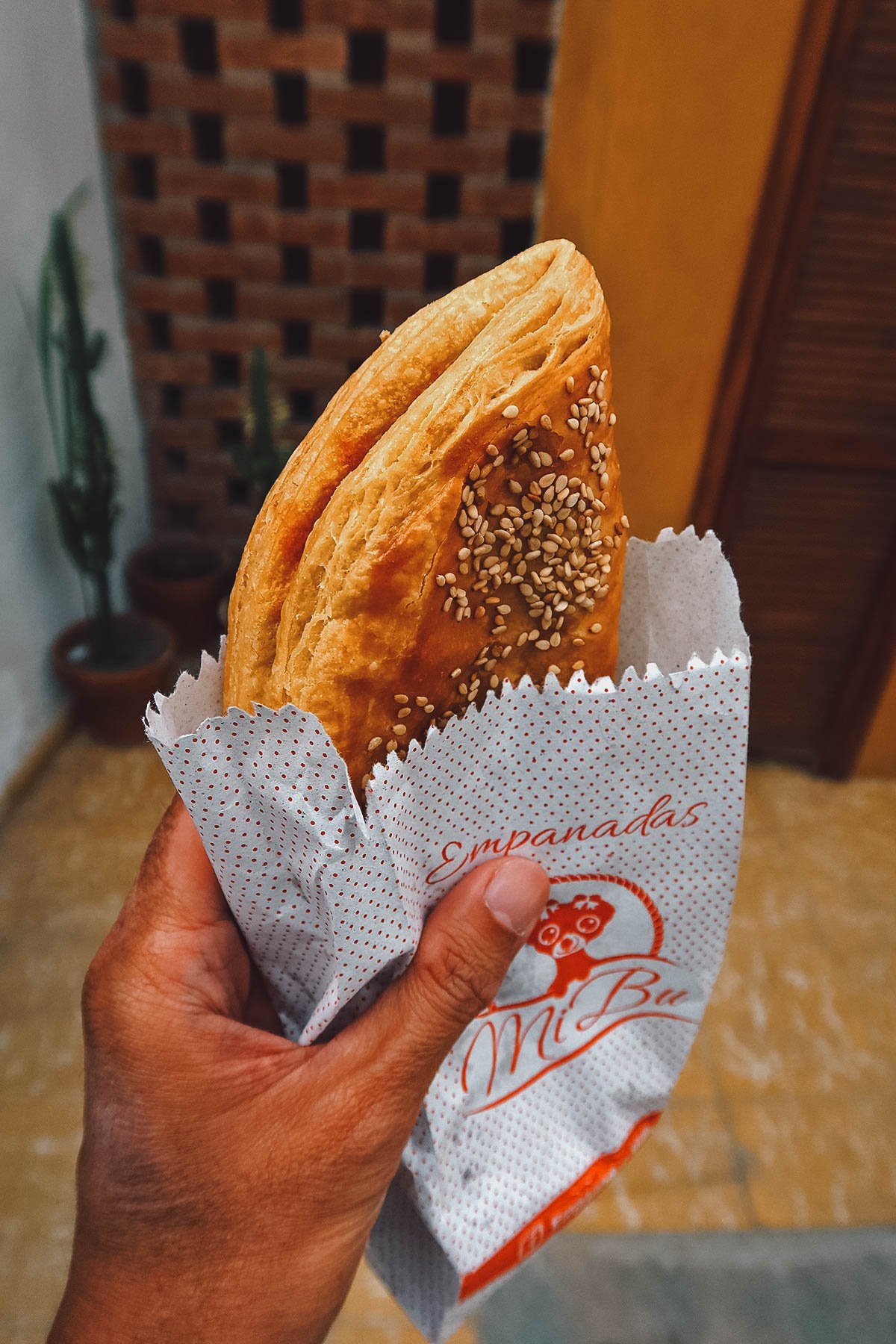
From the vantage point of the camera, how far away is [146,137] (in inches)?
98.0

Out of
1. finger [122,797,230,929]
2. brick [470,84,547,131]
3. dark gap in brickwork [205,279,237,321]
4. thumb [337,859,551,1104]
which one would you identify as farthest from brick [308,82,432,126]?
thumb [337,859,551,1104]

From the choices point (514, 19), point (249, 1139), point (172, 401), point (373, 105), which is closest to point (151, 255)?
point (172, 401)

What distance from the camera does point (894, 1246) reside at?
165 centimetres

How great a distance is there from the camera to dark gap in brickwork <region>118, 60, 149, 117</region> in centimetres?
245

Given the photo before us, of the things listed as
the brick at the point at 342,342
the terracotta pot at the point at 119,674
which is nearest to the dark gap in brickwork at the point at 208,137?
the brick at the point at 342,342

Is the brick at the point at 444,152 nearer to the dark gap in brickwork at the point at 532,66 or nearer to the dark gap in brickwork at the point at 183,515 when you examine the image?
the dark gap in brickwork at the point at 532,66

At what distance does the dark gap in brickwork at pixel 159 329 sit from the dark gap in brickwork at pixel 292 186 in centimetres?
54

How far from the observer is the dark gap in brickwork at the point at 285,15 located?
2.29 meters

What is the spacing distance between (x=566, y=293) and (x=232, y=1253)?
89 centimetres

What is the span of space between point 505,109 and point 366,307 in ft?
2.28

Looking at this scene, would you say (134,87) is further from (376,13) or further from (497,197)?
(497,197)

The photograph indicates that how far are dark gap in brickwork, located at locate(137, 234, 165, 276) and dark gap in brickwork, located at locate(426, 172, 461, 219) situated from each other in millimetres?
850

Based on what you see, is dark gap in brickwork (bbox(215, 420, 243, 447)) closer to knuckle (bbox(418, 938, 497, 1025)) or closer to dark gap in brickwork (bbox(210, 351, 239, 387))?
dark gap in brickwork (bbox(210, 351, 239, 387))

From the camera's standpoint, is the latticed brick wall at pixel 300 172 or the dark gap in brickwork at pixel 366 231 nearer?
the latticed brick wall at pixel 300 172
